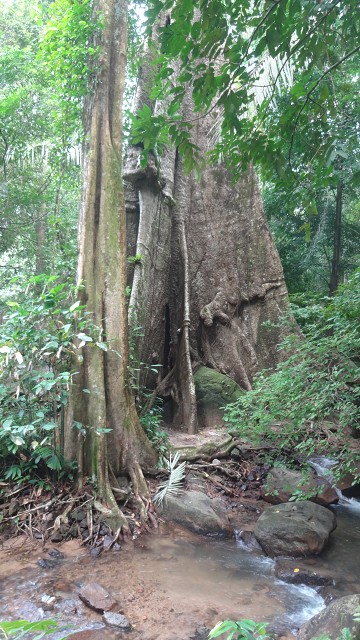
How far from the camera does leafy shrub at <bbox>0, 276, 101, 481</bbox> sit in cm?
402

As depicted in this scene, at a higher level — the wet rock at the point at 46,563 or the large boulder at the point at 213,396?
the large boulder at the point at 213,396

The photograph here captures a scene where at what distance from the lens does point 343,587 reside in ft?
11.9

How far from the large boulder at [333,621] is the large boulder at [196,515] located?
1.64 meters

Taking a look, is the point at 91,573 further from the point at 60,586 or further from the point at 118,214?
the point at 118,214

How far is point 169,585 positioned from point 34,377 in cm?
200

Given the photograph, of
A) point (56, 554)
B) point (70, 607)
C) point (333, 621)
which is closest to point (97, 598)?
point (70, 607)

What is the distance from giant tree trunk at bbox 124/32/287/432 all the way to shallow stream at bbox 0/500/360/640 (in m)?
2.75

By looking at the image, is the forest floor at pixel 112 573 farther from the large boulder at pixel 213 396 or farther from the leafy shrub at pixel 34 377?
the large boulder at pixel 213 396

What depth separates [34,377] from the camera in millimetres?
4051

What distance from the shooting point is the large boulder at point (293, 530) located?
13.4ft

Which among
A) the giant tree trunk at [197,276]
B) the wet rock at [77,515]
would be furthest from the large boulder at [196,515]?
the giant tree trunk at [197,276]

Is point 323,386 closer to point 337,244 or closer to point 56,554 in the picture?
point 56,554

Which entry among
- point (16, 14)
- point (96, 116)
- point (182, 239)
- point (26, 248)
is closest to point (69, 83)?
point (96, 116)

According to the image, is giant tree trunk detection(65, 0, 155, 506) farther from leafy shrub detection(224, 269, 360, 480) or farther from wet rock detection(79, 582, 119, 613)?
leafy shrub detection(224, 269, 360, 480)
